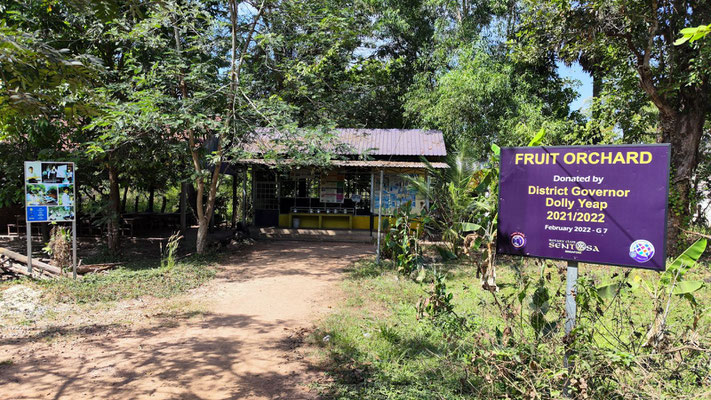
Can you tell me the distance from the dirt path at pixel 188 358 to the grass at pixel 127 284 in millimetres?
1177

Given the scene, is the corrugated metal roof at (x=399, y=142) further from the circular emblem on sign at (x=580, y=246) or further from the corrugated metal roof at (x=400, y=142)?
the circular emblem on sign at (x=580, y=246)

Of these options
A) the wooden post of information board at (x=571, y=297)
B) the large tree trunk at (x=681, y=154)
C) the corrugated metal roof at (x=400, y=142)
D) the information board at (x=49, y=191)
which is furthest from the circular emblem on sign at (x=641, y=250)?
the corrugated metal roof at (x=400, y=142)

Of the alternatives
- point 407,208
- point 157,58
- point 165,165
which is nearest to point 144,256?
point 165,165

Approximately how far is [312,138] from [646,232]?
7696 millimetres

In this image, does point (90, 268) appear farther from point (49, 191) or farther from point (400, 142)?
point (400, 142)

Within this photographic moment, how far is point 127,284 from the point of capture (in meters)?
7.90

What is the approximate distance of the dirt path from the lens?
12.9 ft

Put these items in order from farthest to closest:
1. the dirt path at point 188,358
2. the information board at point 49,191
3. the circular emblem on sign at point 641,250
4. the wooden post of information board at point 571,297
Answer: the information board at point 49,191, the dirt path at point 188,358, the wooden post of information board at point 571,297, the circular emblem on sign at point 641,250

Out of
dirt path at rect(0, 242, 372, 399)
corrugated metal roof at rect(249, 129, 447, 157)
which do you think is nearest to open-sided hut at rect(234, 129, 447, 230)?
corrugated metal roof at rect(249, 129, 447, 157)

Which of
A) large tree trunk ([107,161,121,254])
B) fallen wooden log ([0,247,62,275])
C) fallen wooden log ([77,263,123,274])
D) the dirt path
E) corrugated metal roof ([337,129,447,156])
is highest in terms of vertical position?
corrugated metal roof ([337,129,447,156])

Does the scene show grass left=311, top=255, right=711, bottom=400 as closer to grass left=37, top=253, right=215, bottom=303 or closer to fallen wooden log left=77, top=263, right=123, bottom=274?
grass left=37, top=253, right=215, bottom=303

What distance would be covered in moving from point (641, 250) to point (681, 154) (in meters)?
11.5

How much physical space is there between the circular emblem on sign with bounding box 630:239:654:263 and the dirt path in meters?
2.82

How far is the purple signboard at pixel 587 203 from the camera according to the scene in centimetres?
271
